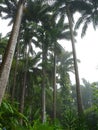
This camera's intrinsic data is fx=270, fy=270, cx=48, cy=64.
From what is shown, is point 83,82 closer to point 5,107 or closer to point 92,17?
point 92,17

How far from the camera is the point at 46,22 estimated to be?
31.3 meters

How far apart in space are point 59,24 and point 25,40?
4.36 meters

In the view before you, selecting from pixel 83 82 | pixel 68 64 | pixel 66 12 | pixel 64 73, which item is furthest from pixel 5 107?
pixel 83 82

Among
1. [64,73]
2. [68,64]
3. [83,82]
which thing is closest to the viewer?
[64,73]

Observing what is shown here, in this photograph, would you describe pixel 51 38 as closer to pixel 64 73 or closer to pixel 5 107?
pixel 64 73

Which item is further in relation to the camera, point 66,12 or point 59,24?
point 59,24

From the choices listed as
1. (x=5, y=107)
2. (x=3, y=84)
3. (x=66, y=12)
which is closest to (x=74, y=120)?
(x=5, y=107)

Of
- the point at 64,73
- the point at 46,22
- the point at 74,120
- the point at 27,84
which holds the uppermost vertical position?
the point at 46,22

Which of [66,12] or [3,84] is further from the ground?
[66,12]

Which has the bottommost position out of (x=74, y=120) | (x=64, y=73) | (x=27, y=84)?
(x=74, y=120)

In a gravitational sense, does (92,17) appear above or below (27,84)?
above

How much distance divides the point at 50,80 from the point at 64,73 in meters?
4.94

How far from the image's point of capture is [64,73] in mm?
39844

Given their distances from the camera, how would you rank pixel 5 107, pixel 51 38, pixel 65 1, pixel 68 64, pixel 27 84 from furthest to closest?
pixel 68 64
pixel 27 84
pixel 51 38
pixel 65 1
pixel 5 107
